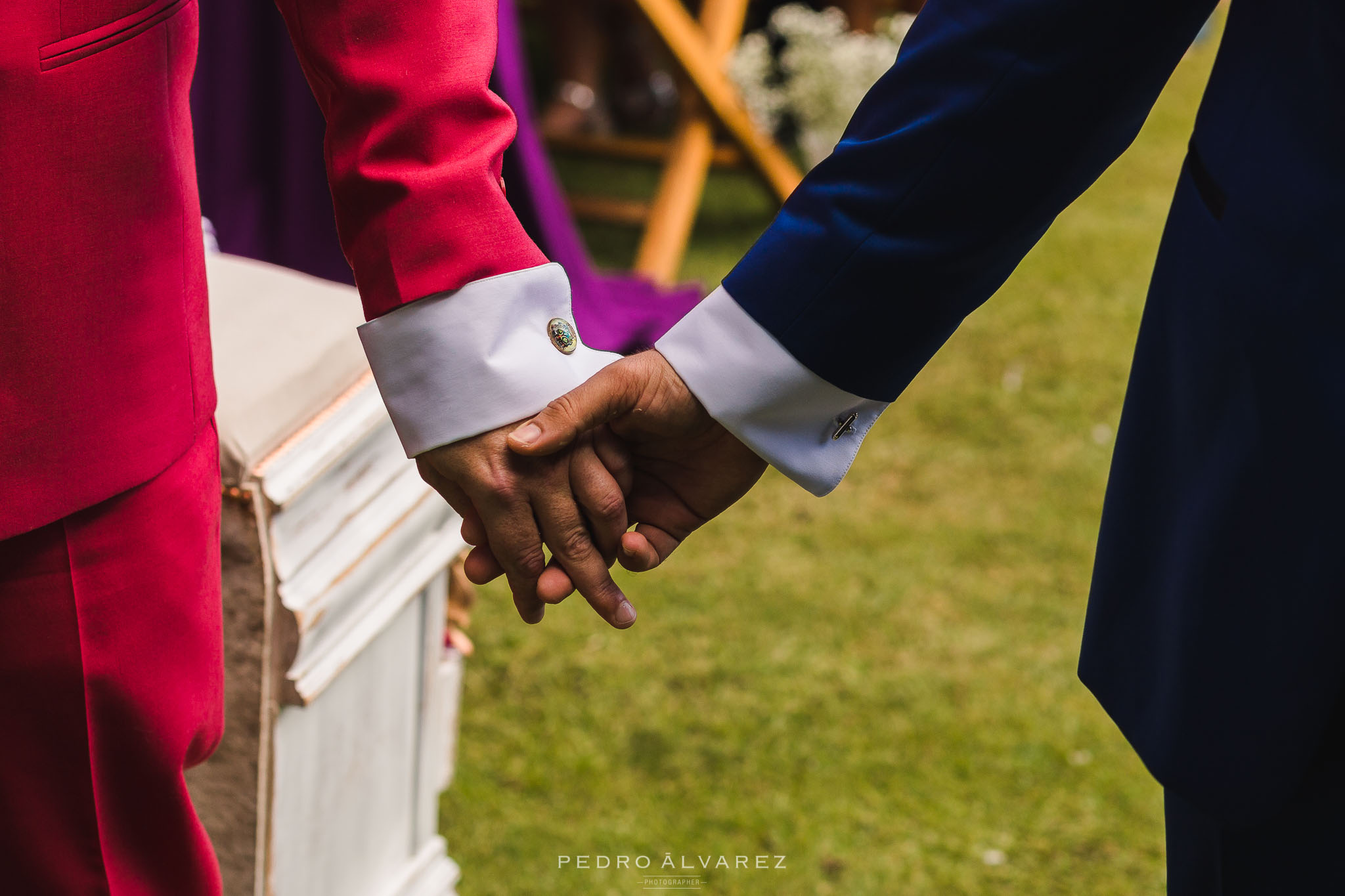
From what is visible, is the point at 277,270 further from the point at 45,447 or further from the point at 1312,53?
the point at 1312,53

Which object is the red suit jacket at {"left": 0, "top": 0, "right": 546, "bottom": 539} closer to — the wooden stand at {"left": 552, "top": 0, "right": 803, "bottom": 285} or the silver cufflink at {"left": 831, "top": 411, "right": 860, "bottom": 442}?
the silver cufflink at {"left": 831, "top": 411, "right": 860, "bottom": 442}

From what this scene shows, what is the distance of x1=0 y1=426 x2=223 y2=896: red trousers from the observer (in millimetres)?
783

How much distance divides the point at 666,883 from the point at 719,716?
34 centimetres

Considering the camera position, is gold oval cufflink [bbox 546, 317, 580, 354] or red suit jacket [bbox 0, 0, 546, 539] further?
gold oval cufflink [bbox 546, 317, 580, 354]

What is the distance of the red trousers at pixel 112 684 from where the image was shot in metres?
0.78

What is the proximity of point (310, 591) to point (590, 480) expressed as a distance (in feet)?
0.89

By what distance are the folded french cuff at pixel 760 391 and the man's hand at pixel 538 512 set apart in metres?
0.10

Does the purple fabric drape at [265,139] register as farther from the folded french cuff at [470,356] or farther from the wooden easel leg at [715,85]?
the folded french cuff at [470,356]

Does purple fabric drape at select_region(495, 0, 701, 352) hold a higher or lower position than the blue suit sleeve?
lower

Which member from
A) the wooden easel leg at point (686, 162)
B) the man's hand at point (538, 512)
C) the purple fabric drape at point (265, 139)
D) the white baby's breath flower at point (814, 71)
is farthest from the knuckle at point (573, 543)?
the white baby's breath flower at point (814, 71)

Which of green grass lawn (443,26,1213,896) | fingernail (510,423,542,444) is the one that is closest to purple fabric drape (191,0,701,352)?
green grass lawn (443,26,1213,896)

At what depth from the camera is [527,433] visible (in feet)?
3.15

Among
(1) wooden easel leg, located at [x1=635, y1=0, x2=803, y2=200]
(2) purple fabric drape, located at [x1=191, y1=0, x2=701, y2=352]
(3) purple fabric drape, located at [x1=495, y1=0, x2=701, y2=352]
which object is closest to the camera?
(2) purple fabric drape, located at [x1=191, y1=0, x2=701, y2=352]

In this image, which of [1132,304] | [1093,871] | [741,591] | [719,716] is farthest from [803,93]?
[1093,871]
